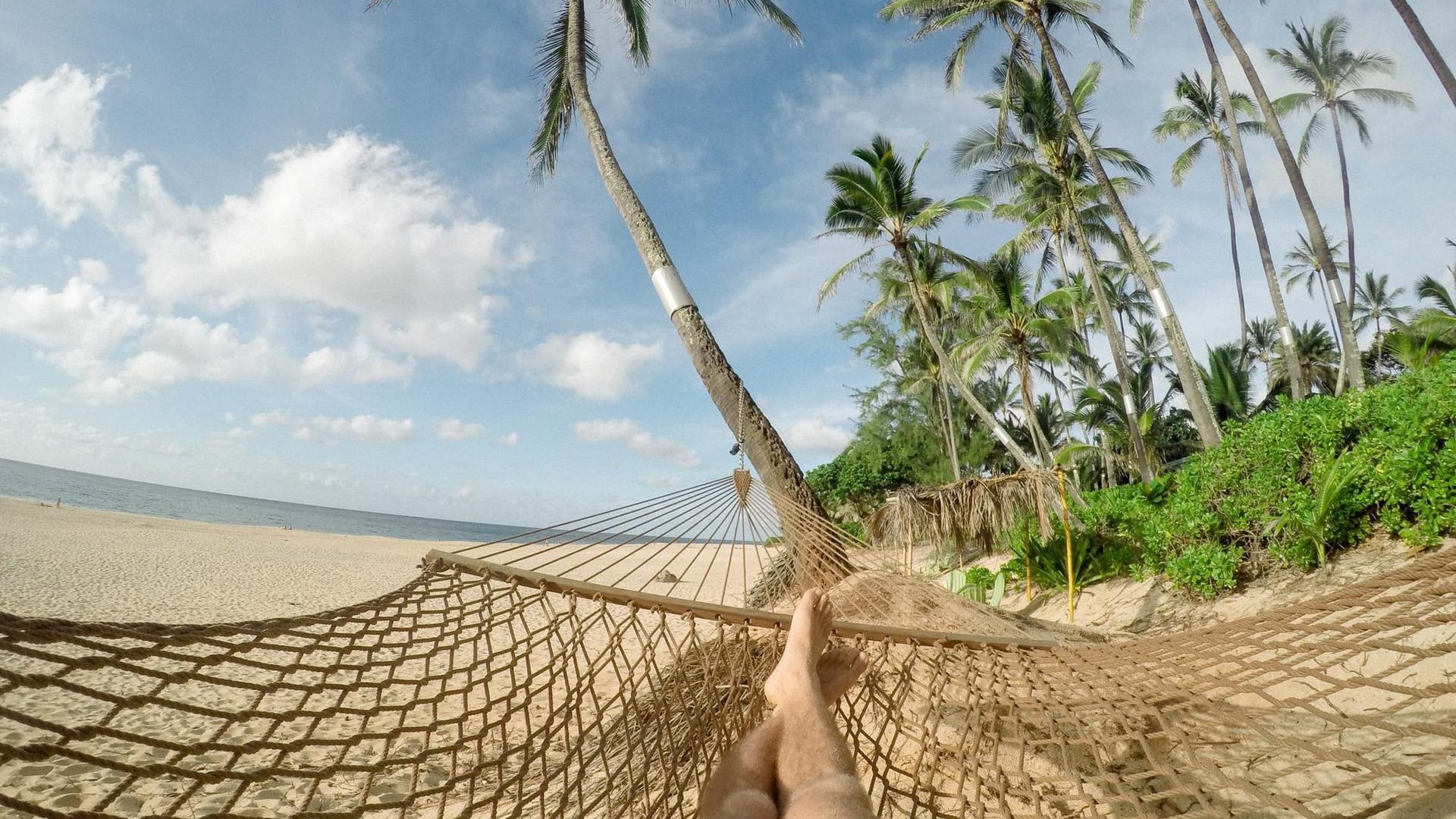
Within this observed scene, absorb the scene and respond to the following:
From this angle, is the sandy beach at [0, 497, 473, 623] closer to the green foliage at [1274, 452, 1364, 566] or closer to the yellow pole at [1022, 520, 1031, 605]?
the yellow pole at [1022, 520, 1031, 605]

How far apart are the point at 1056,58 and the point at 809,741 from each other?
974cm

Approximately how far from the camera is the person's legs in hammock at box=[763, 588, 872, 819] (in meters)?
0.92

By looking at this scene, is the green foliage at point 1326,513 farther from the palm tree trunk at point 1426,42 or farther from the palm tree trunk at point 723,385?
the palm tree trunk at point 1426,42

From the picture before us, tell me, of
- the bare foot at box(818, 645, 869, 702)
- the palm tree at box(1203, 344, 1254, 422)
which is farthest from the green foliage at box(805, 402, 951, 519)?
the bare foot at box(818, 645, 869, 702)

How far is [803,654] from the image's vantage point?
1.29 metres

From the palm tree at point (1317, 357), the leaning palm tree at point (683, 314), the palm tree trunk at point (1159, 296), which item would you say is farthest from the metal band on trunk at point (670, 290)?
the palm tree at point (1317, 357)

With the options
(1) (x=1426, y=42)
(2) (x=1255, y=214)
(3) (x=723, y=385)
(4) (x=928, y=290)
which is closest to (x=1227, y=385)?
(2) (x=1255, y=214)

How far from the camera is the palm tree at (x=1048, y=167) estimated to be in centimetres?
954

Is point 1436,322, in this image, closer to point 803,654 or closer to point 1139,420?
point 1139,420

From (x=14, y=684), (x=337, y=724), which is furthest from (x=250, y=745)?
(x=337, y=724)

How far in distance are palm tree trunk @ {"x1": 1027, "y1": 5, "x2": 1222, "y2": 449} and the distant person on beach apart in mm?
6746

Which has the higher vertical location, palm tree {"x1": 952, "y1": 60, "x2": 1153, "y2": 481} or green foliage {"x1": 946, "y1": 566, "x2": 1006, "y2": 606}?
palm tree {"x1": 952, "y1": 60, "x2": 1153, "y2": 481}

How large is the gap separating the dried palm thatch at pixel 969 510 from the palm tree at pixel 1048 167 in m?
4.15

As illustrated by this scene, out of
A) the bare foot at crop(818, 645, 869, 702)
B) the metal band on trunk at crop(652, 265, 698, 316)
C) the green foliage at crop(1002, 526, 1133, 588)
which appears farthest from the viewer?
the green foliage at crop(1002, 526, 1133, 588)
